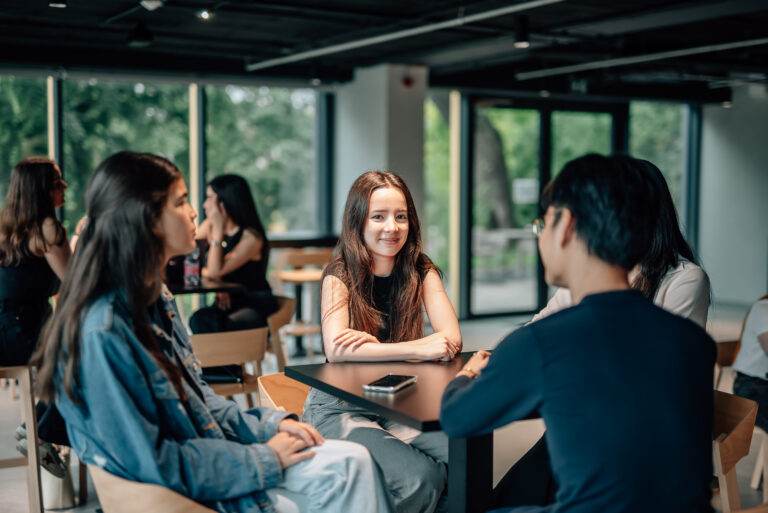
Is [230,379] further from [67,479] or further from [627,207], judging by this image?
[627,207]

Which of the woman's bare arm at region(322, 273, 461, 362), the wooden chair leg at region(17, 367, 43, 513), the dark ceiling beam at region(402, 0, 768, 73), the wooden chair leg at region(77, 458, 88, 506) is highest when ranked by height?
the dark ceiling beam at region(402, 0, 768, 73)

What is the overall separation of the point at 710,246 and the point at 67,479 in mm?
9109

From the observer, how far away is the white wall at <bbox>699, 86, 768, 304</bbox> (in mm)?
9938

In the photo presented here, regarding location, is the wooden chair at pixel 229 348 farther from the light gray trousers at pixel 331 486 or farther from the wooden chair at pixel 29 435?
the light gray trousers at pixel 331 486

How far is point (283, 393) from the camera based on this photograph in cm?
289

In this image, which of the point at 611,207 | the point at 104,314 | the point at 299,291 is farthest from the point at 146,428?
the point at 299,291

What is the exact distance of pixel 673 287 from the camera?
2.54 m

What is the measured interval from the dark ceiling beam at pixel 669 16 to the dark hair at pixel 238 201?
2868 mm

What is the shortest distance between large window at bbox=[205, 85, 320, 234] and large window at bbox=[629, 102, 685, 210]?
4079 millimetres

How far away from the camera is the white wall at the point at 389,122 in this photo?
7602 mm

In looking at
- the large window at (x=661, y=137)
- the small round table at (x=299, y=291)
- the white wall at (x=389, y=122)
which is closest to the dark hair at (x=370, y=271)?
the small round table at (x=299, y=291)

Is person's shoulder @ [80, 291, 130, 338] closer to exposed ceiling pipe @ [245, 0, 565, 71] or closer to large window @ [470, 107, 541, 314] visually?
exposed ceiling pipe @ [245, 0, 565, 71]

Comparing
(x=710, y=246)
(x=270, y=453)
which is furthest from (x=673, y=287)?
(x=710, y=246)

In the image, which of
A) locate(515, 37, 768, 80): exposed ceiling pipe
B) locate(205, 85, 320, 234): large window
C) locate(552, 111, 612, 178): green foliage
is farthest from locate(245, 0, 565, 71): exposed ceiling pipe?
locate(552, 111, 612, 178): green foliage
